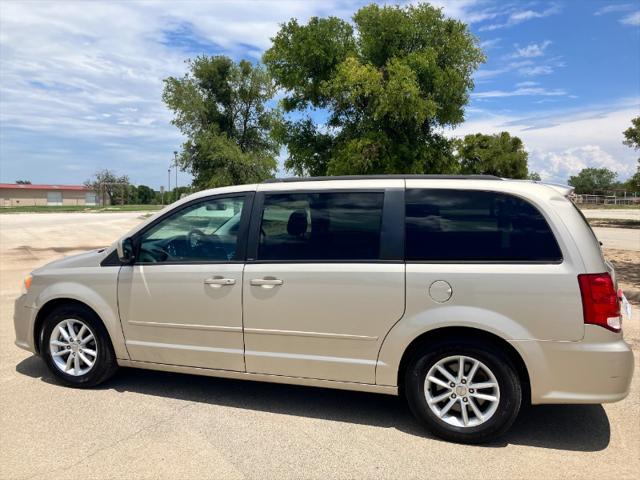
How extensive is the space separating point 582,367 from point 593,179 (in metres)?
121

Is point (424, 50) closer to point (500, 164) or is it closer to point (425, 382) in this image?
point (425, 382)

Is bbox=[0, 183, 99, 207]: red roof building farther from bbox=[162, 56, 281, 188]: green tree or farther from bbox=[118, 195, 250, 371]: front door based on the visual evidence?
bbox=[118, 195, 250, 371]: front door

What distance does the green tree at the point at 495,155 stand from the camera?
159ft

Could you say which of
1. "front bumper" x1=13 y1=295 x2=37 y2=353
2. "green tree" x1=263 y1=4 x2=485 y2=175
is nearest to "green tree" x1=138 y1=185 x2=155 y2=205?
"green tree" x1=263 y1=4 x2=485 y2=175

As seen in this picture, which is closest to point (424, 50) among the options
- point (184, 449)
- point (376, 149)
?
point (376, 149)

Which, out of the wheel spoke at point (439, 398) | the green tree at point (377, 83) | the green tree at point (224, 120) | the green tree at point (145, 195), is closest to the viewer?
the wheel spoke at point (439, 398)

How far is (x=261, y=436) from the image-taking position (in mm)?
3516

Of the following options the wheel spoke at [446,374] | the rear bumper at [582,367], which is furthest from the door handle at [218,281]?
the rear bumper at [582,367]

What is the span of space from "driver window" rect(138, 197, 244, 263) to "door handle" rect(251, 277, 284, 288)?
363mm

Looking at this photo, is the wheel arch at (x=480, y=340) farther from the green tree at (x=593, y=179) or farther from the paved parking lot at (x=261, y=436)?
the green tree at (x=593, y=179)

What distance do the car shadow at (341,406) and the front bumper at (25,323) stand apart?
1.12 feet

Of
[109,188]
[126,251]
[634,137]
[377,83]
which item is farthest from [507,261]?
[109,188]

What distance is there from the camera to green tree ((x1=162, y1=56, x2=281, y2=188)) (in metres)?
38.9

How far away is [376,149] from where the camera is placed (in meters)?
19.7
